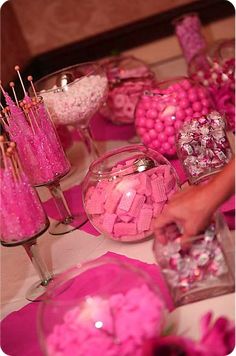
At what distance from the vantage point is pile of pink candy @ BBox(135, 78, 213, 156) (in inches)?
47.2

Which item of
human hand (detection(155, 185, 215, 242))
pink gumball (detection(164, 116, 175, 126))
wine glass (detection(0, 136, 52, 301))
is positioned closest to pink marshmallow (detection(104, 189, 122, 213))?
wine glass (detection(0, 136, 52, 301))

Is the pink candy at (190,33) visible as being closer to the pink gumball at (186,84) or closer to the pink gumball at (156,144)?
the pink gumball at (186,84)

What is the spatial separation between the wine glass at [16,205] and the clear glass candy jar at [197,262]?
0.23 meters

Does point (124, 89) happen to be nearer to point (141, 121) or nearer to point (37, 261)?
point (141, 121)

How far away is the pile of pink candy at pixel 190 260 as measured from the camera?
0.68 metres

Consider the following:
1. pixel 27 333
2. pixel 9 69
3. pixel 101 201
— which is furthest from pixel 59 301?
pixel 9 69

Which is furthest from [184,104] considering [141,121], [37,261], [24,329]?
[24,329]

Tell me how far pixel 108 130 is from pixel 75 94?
0.41 m

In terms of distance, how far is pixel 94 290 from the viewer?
639 millimetres

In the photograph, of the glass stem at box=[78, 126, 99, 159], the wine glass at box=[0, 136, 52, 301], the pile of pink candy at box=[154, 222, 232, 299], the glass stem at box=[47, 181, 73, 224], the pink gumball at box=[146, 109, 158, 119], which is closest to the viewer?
the pile of pink candy at box=[154, 222, 232, 299]

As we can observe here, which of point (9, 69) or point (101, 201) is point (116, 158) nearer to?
point (101, 201)

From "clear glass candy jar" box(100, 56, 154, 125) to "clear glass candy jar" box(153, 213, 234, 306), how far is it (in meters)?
0.82

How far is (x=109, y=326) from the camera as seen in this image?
0.58 m

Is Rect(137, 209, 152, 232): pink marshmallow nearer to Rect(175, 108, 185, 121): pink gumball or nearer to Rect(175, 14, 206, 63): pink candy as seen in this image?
Rect(175, 108, 185, 121): pink gumball
